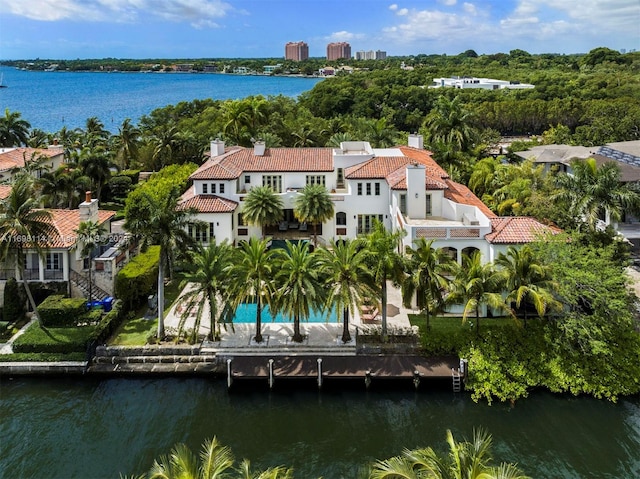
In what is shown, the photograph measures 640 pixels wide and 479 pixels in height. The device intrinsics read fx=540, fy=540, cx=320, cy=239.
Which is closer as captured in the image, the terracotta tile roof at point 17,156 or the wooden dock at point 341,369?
the wooden dock at point 341,369

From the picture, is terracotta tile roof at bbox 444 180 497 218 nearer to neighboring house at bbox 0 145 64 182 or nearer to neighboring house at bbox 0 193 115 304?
neighboring house at bbox 0 193 115 304

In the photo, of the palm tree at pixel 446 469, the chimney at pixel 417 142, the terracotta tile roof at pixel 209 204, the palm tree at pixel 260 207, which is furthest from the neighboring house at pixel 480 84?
the palm tree at pixel 446 469

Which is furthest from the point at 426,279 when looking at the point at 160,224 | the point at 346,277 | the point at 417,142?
the point at 417,142

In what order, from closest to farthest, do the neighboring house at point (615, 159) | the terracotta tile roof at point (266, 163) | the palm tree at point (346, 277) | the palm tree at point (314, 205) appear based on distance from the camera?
the palm tree at point (346, 277)
the palm tree at point (314, 205)
the neighboring house at point (615, 159)
the terracotta tile roof at point (266, 163)

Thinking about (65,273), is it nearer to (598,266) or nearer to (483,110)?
(598,266)

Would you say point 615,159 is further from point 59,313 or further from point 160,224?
point 59,313

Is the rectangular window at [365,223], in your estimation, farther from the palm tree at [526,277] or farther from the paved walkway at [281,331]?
the palm tree at [526,277]
